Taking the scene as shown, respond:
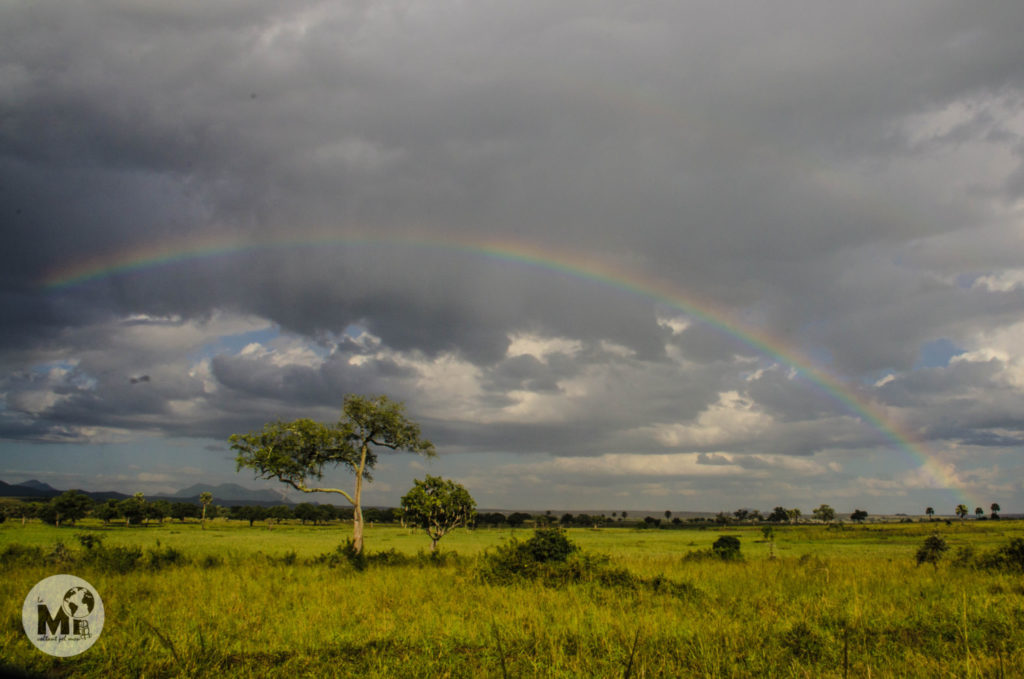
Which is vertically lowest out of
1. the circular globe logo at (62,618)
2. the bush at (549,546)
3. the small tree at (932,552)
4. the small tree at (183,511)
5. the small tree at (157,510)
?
the small tree at (183,511)

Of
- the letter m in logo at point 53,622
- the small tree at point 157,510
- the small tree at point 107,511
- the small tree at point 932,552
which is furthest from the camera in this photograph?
the small tree at point 157,510

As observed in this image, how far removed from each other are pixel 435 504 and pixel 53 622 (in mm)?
24894

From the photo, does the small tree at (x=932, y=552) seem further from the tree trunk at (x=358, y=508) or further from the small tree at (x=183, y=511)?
the small tree at (x=183, y=511)

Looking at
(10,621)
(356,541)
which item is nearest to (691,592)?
(10,621)

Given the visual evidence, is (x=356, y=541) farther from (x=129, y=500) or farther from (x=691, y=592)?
(x=129, y=500)

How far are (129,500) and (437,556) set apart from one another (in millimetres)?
136819

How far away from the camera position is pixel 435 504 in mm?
34031

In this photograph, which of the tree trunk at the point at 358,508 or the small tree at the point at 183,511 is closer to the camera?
the tree trunk at the point at 358,508

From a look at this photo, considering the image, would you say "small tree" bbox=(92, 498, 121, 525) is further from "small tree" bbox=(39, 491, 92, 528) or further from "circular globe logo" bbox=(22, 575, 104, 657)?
"circular globe logo" bbox=(22, 575, 104, 657)

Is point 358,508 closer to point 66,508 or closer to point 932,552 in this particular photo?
point 932,552

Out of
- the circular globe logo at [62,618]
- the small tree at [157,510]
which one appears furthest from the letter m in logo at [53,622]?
the small tree at [157,510]

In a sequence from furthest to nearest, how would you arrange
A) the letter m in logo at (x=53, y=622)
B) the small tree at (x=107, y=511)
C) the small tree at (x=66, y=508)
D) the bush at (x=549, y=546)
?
the small tree at (x=107, y=511)
the small tree at (x=66, y=508)
the bush at (x=549, y=546)
the letter m in logo at (x=53, y=622)

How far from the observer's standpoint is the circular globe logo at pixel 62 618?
8743 mm

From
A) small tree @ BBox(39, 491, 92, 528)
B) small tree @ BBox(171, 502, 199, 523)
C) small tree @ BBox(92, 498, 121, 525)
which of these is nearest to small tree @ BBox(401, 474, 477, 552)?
small tree @ BBox(39, 491, 92, 528)
